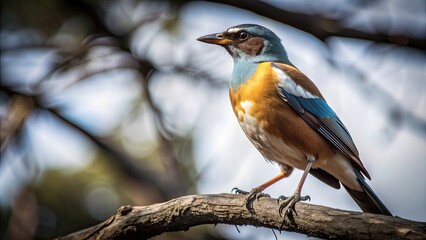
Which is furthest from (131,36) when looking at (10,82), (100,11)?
(10,82)

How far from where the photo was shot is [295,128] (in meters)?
6.11

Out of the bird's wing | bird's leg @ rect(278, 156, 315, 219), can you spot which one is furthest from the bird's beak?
bird's leg @ rect(278, 156, 315, 219)

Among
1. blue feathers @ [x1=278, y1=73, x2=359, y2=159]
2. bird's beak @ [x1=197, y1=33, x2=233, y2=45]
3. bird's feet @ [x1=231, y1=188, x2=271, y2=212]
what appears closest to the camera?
bird's feet @ [x1=231, y1=188, x2=271, y2=212]

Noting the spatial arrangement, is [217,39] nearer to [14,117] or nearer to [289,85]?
[289,85]

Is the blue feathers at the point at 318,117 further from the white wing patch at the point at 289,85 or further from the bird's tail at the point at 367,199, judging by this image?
the bird's tail at the point at 367,199

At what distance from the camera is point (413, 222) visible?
13.6 ft

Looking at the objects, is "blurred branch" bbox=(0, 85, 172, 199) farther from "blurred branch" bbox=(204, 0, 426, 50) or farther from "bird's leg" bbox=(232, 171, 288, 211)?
"blurred branch" bbox=(204, 0, 426, 50)

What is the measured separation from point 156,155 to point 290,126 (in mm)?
3470

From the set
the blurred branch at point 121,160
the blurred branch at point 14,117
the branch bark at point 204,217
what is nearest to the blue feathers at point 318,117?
the branch bark at point 204,217

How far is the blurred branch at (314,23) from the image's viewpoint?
251 inches

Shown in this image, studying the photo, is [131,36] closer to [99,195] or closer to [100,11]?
[100,11]

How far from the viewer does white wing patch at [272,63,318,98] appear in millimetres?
6203

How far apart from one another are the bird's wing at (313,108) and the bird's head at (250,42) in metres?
0.39

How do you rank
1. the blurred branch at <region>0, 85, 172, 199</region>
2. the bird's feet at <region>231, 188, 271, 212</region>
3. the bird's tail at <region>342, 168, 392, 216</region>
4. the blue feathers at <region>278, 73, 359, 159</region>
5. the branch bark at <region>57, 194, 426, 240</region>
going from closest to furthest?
1. the branch bark at <region>57, 194, 426, 240</region>
2. the bird's feet at <region>231, 188, 271, 212</region>
3. the bird's tail at <region>342, 168, 392, 216</region>
4. the blue feathers at <region>278, 73, 359, 159</region>
5. the blurred branch at <region>0, 85, 172, 199</region>
